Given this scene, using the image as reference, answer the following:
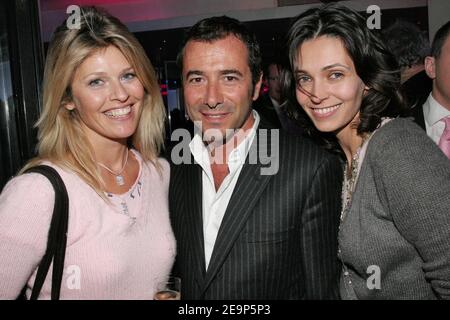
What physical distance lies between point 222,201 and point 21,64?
5.16ft

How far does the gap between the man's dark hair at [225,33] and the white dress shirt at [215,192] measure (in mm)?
328

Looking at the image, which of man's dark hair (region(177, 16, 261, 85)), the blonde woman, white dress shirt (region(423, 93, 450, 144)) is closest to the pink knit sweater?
the blonde woman

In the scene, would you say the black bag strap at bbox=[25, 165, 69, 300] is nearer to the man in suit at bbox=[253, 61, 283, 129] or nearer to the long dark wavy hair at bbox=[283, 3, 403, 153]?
the long dark wavy hair at bbox=[283, 3, 403, 153]

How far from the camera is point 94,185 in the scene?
5.83 ft

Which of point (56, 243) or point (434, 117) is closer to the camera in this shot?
point (56, 243)

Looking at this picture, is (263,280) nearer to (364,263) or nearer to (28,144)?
(364,263)

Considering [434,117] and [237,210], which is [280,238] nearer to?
[237,210]

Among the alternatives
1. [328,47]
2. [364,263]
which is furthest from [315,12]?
[364,263]

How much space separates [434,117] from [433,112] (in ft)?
0.13

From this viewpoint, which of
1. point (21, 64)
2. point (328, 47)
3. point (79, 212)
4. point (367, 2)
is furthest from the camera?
point (367, 2)

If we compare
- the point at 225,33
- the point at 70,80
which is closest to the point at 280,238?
the point at 225,33

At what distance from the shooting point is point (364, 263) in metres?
1.62

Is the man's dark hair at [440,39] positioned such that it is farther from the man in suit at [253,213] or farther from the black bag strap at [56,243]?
the black bag strap at [56,243]

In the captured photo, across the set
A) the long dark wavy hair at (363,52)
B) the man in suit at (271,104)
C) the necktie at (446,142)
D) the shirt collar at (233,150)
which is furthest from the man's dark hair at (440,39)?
the shirt collar at (233,150)
